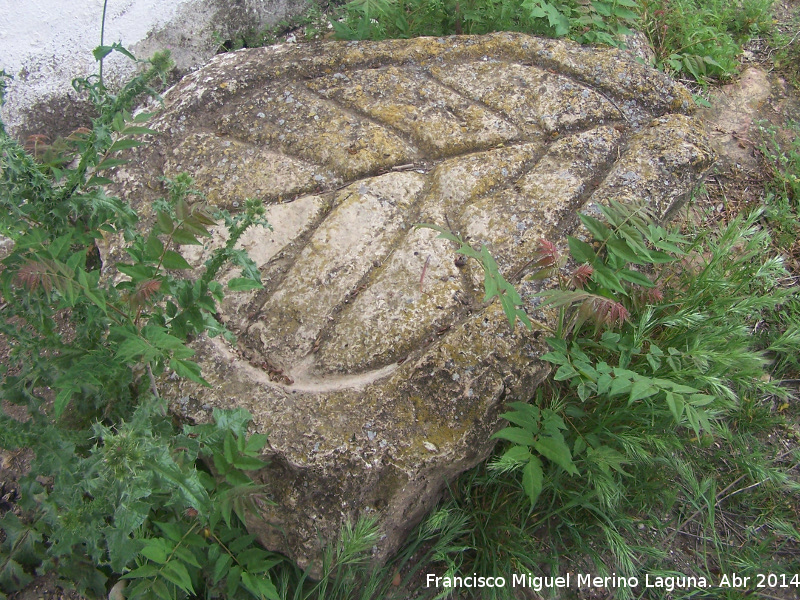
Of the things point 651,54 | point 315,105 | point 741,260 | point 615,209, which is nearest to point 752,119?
point 651,54

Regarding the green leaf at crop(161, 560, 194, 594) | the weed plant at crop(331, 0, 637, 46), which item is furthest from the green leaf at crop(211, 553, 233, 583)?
the weed plant at crop(331, 0, 637, 46)

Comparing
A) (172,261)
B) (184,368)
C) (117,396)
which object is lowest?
(117,396)

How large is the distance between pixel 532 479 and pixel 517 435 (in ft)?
0.47

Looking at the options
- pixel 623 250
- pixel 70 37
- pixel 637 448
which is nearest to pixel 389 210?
pixel 623 250

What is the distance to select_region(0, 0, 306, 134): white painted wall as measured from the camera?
2.98 metres

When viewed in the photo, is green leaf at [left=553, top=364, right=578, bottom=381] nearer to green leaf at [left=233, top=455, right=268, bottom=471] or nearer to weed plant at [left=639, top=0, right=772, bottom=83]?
green leaf at [left=233, top=455, right=268, bottom=471]

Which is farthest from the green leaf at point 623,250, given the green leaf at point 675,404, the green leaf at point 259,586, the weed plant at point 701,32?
the weed plant at point 701,32

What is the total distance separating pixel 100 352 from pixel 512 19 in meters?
2.61

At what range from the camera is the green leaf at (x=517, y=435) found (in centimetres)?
202

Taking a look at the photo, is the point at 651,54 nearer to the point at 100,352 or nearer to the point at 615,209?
the point at 615,209

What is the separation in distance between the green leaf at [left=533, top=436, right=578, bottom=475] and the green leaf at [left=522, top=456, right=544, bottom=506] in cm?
4

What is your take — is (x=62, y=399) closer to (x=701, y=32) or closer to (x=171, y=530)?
(x=171, y=530)

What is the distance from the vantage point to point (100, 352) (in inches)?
69.7

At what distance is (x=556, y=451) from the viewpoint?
2.01 metres
